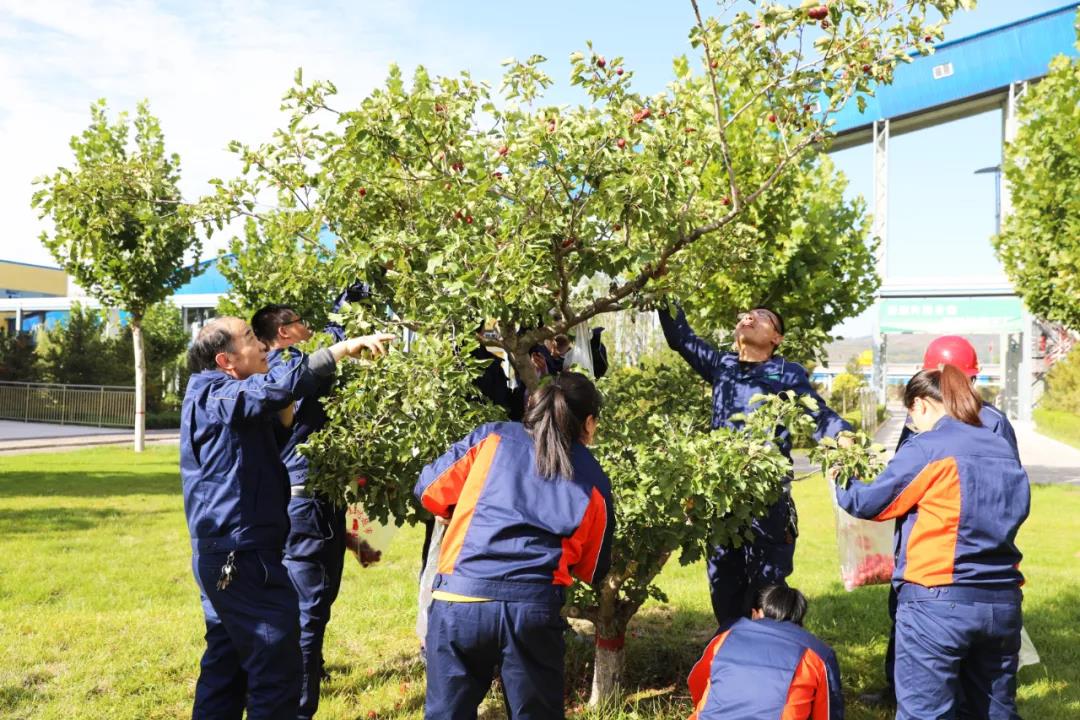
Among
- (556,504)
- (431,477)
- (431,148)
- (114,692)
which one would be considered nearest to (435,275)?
(431,148)

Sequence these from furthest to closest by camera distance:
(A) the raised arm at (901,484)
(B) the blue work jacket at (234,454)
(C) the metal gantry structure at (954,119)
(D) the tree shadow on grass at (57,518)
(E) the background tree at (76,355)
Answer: (C) the metal gantry structure at (954,119)
(E) the background tree at (76,355)
(D) the tree shadow on grass at (57,518)
(A) the raised arm at (901,484)
(B) the blue work jacket at (234,454)

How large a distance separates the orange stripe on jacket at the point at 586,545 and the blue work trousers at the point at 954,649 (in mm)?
1213

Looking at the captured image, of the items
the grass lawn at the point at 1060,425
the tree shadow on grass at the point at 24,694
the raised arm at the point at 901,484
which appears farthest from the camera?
the grass lawn at the point at 1060,425

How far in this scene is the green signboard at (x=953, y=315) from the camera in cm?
3034

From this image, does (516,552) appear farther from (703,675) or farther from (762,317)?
(762,317)

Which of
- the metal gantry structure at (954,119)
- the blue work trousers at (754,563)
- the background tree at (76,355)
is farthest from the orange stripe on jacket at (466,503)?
the metal gantry structure at (954,119)

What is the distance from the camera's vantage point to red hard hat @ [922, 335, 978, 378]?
12.9ft

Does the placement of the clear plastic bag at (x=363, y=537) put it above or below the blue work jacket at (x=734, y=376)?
below

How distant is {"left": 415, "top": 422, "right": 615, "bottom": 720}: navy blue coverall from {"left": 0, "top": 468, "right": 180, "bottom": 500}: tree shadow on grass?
9.67 meters

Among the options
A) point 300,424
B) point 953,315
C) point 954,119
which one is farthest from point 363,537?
point 954,119

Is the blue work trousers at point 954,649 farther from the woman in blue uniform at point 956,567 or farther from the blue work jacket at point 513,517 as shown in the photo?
the blue work jacket at point 513,517

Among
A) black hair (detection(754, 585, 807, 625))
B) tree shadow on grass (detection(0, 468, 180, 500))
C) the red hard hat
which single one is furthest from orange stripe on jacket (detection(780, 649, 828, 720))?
tree shadow on grass (detection(0, 468, 180, 500))

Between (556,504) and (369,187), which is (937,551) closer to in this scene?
(556,504)

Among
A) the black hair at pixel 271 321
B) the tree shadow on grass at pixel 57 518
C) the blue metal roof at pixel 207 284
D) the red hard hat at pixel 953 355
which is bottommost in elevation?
the tree shadow on grass at pixel 57 518
